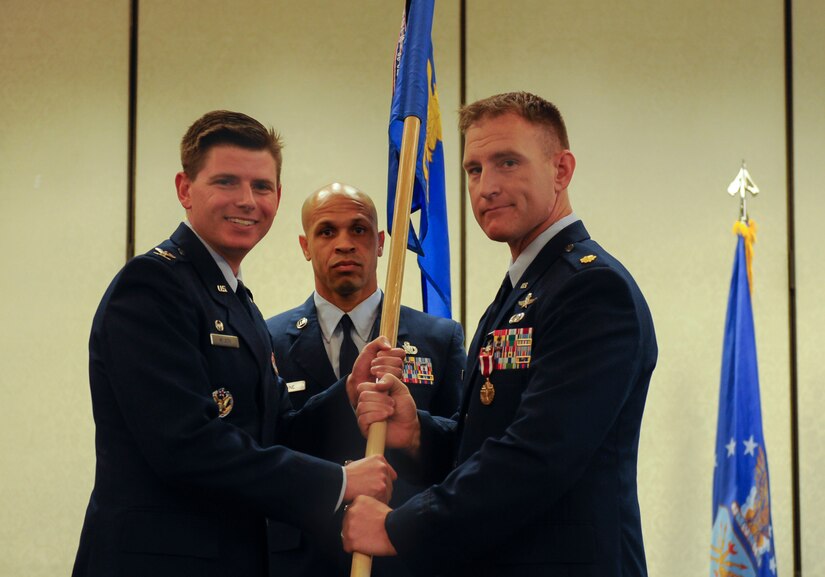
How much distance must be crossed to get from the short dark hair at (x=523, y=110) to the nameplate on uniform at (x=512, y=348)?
49 cm

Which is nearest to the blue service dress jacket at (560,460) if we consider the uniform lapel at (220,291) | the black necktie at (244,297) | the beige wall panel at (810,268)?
the uniform lapel at (220,291)

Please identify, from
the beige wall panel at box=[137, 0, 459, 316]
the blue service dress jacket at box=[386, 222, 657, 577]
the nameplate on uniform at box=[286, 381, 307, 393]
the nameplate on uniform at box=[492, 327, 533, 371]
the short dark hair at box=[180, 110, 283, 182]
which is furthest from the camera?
the beige wall panel at box=[137, 0, 459, 316]

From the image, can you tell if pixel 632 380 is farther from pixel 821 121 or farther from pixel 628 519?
pixel 821 121

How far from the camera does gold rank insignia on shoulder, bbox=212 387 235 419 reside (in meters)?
2.22

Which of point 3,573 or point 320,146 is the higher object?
point 320,146

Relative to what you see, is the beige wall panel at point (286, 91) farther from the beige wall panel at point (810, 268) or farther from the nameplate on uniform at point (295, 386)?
the nameplate on uniform at point (295, 386)

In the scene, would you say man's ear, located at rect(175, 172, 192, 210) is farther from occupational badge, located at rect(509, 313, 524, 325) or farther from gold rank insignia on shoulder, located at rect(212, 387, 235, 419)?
occupational badge, located at rect(509, 313, 524, 325)

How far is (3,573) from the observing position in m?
5.01

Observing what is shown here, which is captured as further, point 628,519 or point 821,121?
point 821,121

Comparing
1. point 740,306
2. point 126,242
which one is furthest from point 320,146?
point 740,306

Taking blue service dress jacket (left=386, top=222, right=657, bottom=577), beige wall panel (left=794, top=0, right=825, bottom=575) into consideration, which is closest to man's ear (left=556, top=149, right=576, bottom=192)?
blue service dress jacket (left=386, top=222, right=657, bottom=577)

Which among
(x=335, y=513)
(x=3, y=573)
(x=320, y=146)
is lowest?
(x=3, y=573)

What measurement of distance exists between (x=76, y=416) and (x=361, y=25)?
2492 mm

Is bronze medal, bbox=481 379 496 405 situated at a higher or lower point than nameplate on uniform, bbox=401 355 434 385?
lower
